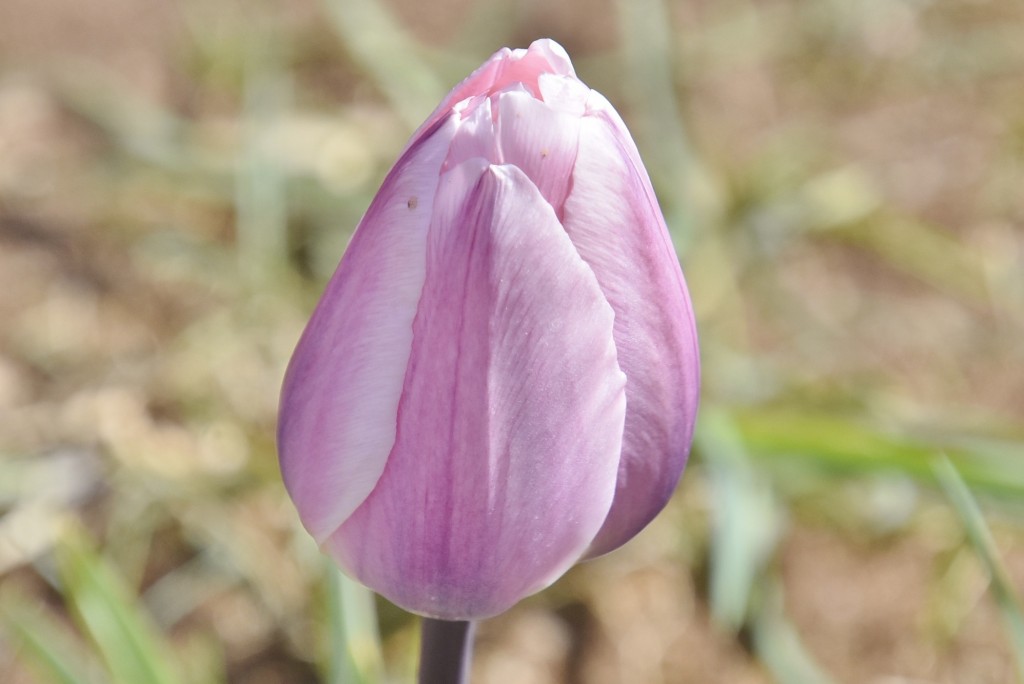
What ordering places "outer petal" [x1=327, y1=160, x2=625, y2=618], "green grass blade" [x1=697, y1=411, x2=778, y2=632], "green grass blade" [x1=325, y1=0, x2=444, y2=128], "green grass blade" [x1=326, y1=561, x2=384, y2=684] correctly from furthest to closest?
"green grass blade" [x1=325, y1=0, x2=444, y2=128], "green grass blade" [x1=697, y1=411, x2=778, y2=632], "green grass blade" [x1=326, y1=561, x2=384, y2=684], "outer petal" [x1=327, y1=160, x2=625, y2=618]

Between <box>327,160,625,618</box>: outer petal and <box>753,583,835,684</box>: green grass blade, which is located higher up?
<box>327,160,625,618</box>: outer petal

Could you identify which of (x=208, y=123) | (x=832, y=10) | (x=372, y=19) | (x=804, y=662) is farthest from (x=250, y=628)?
(x=832, y=10)

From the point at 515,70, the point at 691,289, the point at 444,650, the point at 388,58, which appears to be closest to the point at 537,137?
the point at 515,70

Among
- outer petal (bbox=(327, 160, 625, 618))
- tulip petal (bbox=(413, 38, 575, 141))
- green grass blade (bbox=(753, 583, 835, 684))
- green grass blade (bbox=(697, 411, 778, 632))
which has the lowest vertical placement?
green grass blade (bbox=(753, 583, 835, 684))

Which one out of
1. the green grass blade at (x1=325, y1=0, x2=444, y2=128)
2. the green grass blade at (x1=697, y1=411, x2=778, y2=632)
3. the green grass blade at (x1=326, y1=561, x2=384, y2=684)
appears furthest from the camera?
the green grass blade at (x1=325, y1=0, x2=444, y2=128)

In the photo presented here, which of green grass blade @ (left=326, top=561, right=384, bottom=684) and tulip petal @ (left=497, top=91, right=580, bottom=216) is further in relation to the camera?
green grass blade @ (left=326, top=561, right=384, bottom=684)

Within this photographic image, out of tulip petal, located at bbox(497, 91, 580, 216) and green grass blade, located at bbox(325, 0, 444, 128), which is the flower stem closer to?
tulip petal, located at bbox(497, 91, 580, 216)

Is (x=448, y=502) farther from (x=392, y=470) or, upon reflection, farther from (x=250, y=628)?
(x=250, y=628)

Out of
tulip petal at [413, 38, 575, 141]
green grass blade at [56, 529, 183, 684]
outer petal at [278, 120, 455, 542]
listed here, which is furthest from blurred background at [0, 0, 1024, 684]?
tulip petal at [413, 38, 575, 141]

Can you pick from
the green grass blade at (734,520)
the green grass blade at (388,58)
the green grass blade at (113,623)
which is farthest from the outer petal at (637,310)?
the green grass blade at (388,58)
